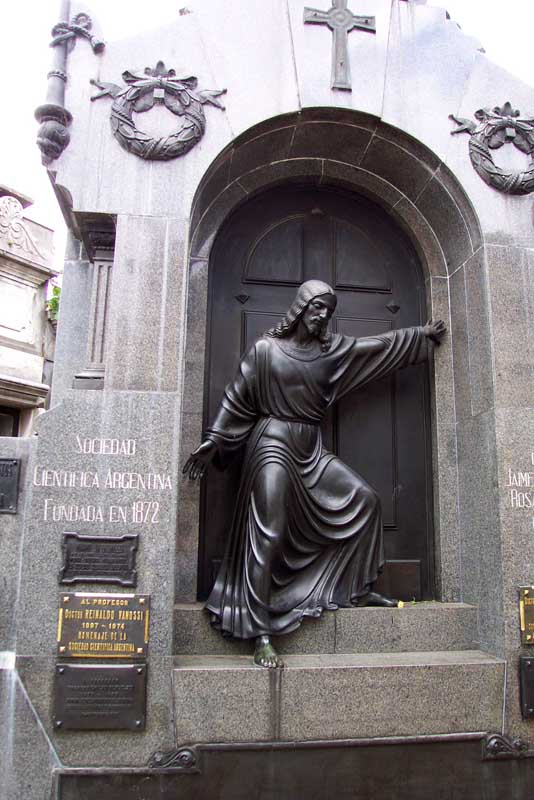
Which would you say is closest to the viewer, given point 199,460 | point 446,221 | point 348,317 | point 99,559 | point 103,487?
point 99,559

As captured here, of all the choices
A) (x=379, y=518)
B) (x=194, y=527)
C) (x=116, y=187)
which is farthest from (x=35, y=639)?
(x=116, y=187)

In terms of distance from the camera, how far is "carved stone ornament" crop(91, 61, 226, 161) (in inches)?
245

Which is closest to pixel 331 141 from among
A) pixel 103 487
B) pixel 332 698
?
pixel 103 487

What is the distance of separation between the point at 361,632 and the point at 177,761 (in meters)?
2.02

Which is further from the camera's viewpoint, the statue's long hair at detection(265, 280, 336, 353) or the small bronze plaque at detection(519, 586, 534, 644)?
the statue's long hair at detection(265, 280, 336, 353)

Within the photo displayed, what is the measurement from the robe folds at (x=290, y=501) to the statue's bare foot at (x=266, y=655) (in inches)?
8.3

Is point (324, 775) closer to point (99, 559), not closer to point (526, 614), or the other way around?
point (526, 614)

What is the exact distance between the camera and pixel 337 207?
785cm

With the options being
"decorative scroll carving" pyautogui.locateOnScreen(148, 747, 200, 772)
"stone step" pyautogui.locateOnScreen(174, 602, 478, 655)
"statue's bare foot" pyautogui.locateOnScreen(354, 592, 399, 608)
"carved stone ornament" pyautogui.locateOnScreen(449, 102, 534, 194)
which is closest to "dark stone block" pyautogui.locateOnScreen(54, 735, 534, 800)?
"decorative scroll carving" pyautogui.locateOnScreen(148, 747, 200, 772)

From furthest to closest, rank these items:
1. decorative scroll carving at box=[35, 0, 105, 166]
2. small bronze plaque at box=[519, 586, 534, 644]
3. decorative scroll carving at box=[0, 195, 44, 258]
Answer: decorative scroll carving at box=[0, 195, 44, 258] → decorative scroll carving at box=[35, 0, 105, 166] → small bronze plaque at box=[519, 586, 534, 644]

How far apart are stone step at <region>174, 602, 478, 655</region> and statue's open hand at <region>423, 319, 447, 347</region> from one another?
285 cm

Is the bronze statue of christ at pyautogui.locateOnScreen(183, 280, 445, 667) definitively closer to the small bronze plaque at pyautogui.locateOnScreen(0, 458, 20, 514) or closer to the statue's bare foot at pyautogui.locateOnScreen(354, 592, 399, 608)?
the statue's bare foot at pyautogui.locateOnScreen(354, 592, 399, 608)

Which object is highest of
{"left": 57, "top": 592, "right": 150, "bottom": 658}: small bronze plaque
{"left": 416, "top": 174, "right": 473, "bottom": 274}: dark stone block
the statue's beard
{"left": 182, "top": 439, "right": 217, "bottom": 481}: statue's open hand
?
{"left": 416, "top": 174, "right": 473, "bottom": 274}: dark stone block

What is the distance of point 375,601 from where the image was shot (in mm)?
6383
